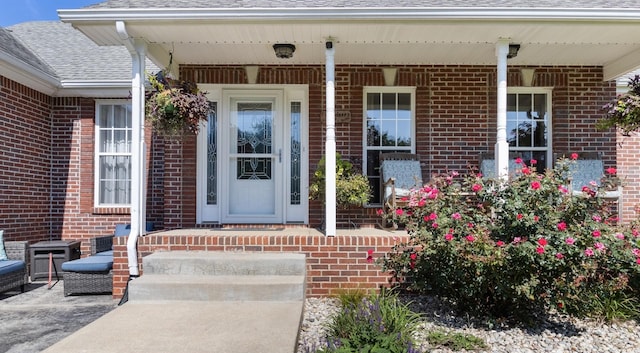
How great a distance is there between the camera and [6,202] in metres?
6.31

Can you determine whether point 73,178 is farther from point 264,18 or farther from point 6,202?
point 264,18

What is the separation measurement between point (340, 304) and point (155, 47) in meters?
3.70

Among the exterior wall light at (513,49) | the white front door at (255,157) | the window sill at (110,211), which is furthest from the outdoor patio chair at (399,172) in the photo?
the window sill at (110,211)

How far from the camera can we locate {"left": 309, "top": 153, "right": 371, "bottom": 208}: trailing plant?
5.73 m

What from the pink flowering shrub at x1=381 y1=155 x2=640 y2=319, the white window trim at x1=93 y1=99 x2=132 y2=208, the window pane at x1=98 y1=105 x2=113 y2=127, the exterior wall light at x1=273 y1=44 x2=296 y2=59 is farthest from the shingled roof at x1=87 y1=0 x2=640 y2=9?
the window pane at x1=98 y1=105 x2=113 y2=127

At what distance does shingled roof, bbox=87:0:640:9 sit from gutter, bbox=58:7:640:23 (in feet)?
0.28

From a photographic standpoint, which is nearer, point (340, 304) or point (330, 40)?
point (340, 304)

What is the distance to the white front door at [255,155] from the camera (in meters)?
6.44

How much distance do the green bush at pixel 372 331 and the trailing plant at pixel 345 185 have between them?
2056 mm

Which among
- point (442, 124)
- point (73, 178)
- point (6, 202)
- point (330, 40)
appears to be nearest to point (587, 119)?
point (442, 124)

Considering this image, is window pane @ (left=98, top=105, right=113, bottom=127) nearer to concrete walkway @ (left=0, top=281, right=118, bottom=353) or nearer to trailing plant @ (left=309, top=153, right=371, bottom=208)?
concrete walkway @ (left=0, top=281, right=118, bottom=353)

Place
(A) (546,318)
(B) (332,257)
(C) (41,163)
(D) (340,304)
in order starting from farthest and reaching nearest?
(C) (41,163) < (B) (332,257) < (D) (340,304) < (A) (546,318)

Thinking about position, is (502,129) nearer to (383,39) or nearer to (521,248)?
(383,39)

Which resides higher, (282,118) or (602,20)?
(602,20)
